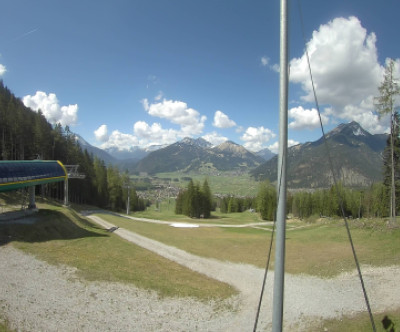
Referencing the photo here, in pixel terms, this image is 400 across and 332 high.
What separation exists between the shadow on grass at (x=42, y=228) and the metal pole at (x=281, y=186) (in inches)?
888

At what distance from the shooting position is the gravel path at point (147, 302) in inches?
449

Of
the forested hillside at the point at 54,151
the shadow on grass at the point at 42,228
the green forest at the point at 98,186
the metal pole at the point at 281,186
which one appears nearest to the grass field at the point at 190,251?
the shadow on grass at the point at 42,228

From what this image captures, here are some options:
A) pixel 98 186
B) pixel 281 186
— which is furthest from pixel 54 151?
pixel 281 186

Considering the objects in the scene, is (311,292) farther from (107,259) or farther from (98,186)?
(98,186)

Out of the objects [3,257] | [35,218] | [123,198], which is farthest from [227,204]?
[3,257]

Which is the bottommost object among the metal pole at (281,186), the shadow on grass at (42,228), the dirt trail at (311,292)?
the dirt trail at (311,292)

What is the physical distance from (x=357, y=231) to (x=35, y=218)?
1331 inches

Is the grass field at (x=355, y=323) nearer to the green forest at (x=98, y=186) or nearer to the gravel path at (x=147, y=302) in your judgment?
the gravel path at (x=147, y=302)

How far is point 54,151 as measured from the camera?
2608 inches

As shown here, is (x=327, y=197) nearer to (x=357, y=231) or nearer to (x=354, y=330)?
(x=357, y=231)

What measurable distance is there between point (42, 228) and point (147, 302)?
16600 mm

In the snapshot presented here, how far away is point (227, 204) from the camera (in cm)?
11912

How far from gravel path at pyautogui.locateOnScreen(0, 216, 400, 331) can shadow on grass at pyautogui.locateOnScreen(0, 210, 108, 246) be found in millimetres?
4070

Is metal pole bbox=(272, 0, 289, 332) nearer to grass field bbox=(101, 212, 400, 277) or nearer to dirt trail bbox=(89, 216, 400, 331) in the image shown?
dirt trail bbox=(89, 216, 400, 331)
